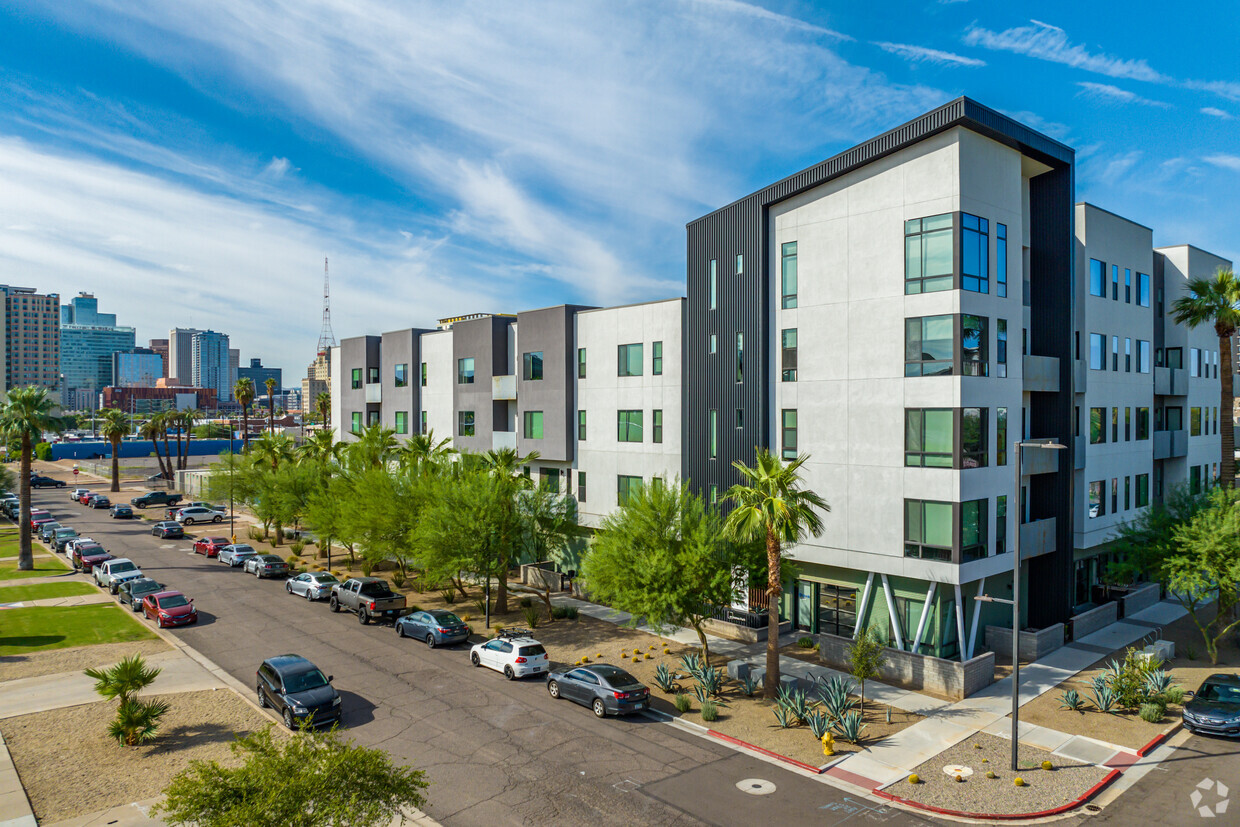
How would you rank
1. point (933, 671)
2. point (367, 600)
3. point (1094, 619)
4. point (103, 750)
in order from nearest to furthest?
point (103, 750), point (933, 671), point (1094, 619), point (367, 600)

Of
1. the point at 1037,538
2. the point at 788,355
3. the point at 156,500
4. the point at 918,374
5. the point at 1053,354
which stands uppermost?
the point at 1053,354

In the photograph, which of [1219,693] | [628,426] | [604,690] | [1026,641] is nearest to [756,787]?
[604,690]

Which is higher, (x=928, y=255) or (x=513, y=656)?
(x=928, y=255)

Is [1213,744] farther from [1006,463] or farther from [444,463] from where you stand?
[444,463]

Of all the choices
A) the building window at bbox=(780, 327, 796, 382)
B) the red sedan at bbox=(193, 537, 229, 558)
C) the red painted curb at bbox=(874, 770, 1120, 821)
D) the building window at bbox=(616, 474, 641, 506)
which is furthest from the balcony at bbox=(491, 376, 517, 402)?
the red painted curb at bbox=(874, 770, 1120, 821)

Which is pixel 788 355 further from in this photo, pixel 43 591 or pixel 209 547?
pixel 209 547

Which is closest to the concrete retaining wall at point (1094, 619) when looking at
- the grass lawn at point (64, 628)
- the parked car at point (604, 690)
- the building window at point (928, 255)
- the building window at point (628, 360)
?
the building window at point (928, 255)

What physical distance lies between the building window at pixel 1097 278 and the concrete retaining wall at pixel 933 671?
19733 mm

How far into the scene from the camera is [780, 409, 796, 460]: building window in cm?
3127

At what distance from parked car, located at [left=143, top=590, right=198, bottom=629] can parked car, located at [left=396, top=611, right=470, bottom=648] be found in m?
10.6

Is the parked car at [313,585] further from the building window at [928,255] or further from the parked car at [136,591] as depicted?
the building window at [928,255]

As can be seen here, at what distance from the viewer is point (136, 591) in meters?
37.1

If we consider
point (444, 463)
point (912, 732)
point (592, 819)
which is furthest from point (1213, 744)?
point (444, 463)

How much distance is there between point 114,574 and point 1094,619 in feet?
170
